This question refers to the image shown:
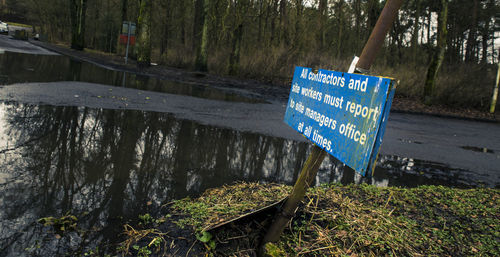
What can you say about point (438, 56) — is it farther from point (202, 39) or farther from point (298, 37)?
point (202, 39)

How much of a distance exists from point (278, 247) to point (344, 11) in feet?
131

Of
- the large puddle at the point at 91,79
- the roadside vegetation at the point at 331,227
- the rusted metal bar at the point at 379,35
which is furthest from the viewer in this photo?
the large puddle at the point at 91,79

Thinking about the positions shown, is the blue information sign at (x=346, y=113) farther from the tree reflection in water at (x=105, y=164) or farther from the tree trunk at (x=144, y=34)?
the tree trunk at (x=144, y=34)

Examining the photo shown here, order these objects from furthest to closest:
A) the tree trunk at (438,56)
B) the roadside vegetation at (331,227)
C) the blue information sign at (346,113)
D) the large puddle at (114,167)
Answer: the tree trunk at (438,56) < the large puddle at (114,167) < the roadside vegetation at (331,227) < the blue information sign at (346,113)

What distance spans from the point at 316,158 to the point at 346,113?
0.54 metres

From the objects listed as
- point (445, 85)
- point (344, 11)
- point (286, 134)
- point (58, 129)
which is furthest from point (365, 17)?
point (58, 129)

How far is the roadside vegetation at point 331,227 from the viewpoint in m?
3.05

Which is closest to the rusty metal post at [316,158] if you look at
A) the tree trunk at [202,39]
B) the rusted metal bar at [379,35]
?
the rusted metal bar at [379,35]

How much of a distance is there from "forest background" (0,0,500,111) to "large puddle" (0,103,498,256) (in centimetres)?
1487

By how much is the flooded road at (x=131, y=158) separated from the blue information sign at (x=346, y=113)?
5.82ft

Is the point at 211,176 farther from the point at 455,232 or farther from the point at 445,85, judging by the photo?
the point at 445,85

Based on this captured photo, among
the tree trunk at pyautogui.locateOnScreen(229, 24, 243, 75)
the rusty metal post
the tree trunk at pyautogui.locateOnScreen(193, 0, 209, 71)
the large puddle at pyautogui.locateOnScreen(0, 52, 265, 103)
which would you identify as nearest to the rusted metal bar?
the rusty metal post

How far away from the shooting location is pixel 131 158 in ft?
16.9

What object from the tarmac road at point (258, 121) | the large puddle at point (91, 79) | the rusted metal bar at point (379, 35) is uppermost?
the rusted metal bar at point (379, 35)
